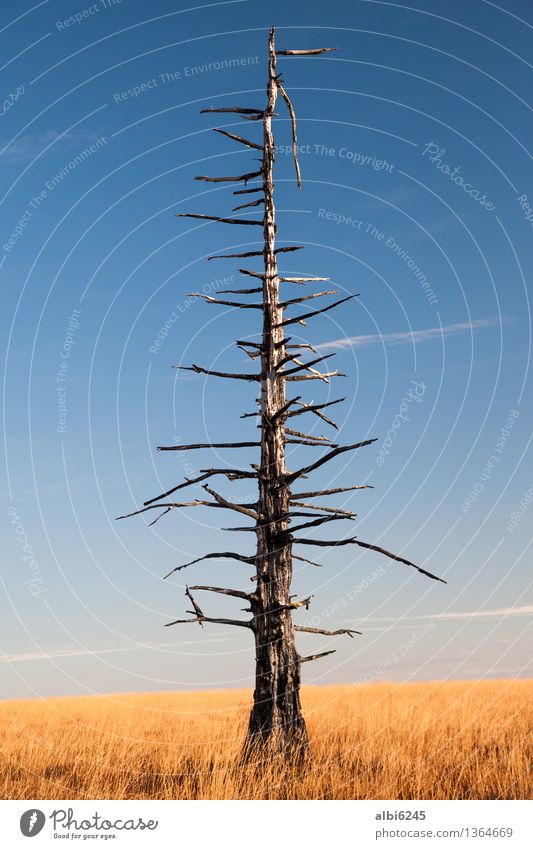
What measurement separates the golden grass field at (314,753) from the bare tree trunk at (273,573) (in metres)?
0.59

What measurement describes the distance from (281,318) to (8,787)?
27.4 feet

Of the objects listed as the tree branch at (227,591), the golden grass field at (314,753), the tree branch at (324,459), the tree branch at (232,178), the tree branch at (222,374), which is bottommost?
the golden grass field at (314,753)

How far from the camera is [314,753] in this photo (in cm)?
1292

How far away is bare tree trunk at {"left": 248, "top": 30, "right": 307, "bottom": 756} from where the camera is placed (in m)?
12.2

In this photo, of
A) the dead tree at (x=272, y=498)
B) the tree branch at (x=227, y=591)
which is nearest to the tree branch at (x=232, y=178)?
the dead tree at (x=272, y=498)

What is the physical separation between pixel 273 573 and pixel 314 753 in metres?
3.01

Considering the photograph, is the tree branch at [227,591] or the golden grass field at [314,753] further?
the tree branch at [227,591]

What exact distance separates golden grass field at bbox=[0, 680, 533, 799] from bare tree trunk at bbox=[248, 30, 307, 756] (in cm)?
59

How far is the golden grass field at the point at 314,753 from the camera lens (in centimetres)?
1084

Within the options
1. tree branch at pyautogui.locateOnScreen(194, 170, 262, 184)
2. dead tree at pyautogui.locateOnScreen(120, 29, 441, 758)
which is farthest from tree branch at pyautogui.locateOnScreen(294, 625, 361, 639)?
tree branch at pyautogui.locateOnScreen(194, 170, 262, 184)

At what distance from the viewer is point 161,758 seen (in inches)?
501

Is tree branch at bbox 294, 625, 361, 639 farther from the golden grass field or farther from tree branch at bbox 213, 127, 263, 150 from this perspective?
tree branch at bbox 213, 127, 263, 150

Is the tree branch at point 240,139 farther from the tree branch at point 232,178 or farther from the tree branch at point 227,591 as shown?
the tree branch at point 227,591
